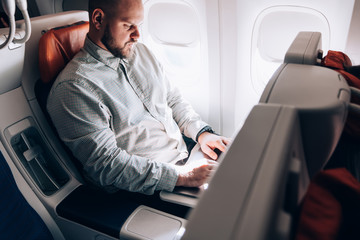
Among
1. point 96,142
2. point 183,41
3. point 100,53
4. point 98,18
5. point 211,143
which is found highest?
point 98,18

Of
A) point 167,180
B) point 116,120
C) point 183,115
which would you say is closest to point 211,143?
point 183,115

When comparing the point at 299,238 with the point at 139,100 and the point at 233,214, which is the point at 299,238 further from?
the point at 139,100

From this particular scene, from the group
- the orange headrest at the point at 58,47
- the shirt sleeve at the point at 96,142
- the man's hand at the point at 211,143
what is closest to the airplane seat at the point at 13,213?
the shirt sleeve at the point at 96,142

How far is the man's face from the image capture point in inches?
54.1

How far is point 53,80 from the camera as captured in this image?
4.41 feet

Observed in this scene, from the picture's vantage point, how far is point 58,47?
1.36 metres

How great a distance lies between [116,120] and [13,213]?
0.60 m

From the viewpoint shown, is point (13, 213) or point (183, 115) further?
point (183, 115)

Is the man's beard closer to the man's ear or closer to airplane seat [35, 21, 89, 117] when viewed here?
the man's ear

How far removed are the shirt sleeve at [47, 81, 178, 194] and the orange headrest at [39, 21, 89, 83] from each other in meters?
0.13

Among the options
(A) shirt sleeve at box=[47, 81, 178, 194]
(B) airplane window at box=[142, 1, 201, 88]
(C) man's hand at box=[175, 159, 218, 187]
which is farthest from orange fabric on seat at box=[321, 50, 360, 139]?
(B) airplane window at box=[142, 1, 201, 88]

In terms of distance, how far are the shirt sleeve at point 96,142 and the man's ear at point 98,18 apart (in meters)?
0.32

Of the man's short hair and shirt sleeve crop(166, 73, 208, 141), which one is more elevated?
the man's short hair

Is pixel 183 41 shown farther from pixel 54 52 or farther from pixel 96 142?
pixel 96 142
